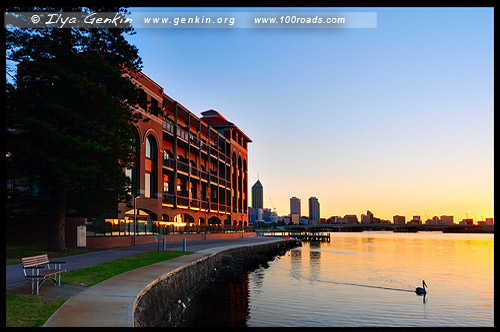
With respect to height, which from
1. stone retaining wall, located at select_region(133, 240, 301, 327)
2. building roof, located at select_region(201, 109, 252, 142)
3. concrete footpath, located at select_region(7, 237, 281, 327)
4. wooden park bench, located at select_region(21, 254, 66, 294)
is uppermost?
building roof, located at select_region(201, 109, 252, 142)

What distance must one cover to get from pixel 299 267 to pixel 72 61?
31.9 metres

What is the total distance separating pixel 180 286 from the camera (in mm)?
25109

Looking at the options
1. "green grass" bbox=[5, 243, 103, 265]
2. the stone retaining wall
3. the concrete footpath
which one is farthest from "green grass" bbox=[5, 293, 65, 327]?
"green grass" bbox=[5, 243, 103, 265]

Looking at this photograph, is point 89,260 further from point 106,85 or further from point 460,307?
point 460,307

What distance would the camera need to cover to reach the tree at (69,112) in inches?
1216

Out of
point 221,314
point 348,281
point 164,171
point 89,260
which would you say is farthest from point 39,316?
point 164,171

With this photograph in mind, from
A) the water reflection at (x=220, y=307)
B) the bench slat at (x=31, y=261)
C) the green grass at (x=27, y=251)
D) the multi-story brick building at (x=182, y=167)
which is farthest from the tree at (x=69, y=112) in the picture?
the bench slat at (x=31, y=261)

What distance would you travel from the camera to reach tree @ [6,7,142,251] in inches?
1216

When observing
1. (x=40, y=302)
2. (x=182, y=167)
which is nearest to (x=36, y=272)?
(x=40, y=302)

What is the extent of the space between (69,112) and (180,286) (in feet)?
46.9

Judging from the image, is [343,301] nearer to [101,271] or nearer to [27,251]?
[101,271]

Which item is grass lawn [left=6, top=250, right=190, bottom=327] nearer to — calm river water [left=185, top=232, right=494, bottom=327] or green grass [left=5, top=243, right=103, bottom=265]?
calm river water [left=185, top=232, right=494, bottom=327]

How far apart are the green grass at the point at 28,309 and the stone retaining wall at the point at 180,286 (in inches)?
100

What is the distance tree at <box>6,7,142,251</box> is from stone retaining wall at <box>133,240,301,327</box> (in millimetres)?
9237
